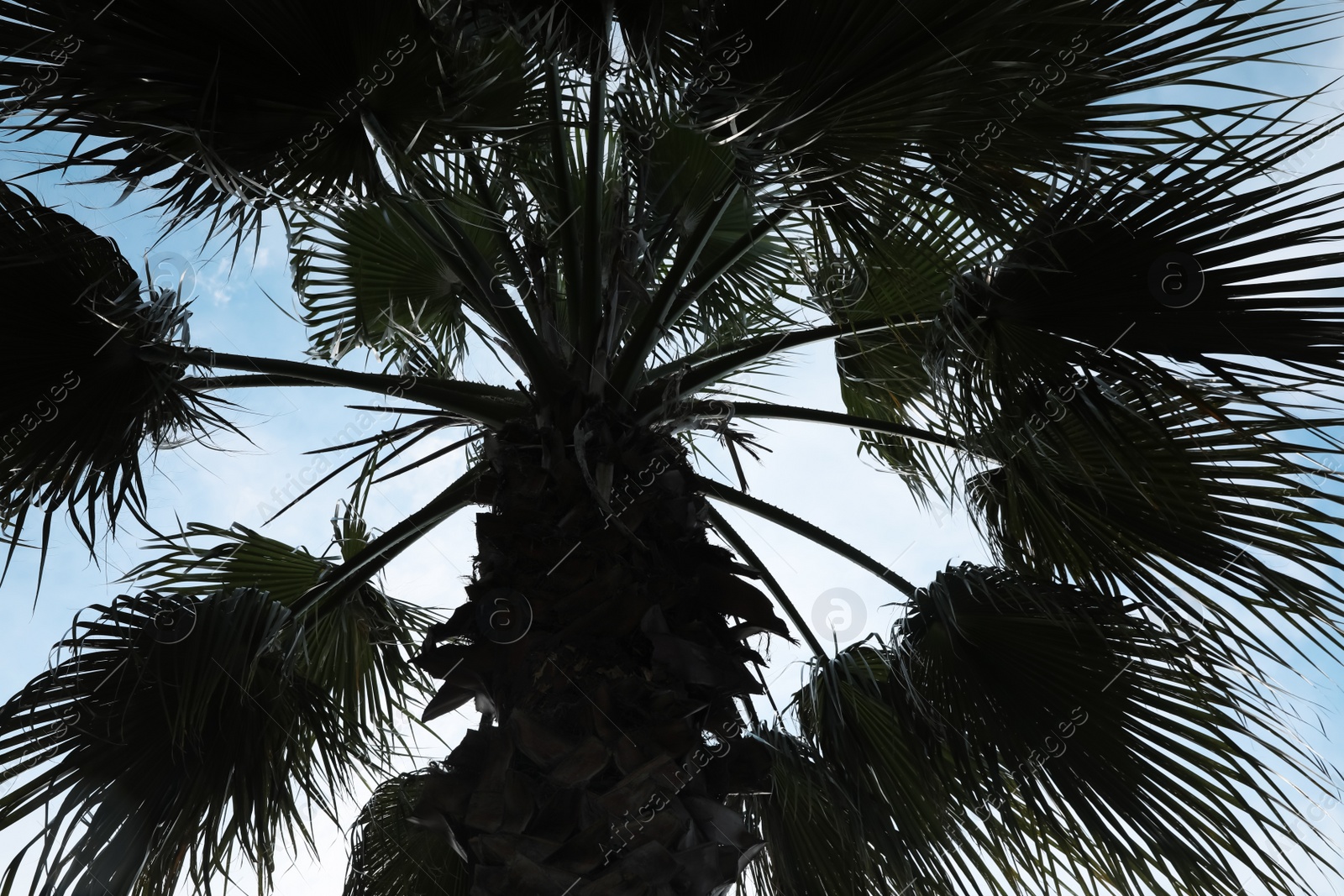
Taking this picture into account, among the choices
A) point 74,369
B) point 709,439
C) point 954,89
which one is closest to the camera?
point 954,89

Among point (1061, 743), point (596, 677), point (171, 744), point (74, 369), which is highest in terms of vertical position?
point (74, 369)

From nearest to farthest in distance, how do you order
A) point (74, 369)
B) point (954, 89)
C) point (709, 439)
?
point (954, 89) < point (74, 369) < point (709, 439)

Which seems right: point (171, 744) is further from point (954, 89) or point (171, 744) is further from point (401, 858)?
point (954, 89)

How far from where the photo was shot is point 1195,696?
2.68 meters

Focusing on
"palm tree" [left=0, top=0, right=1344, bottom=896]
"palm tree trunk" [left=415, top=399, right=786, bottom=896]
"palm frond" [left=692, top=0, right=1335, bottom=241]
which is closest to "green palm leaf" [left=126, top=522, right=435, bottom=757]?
"palm tree" [left=0, top=0, right=1344, bottom=896]

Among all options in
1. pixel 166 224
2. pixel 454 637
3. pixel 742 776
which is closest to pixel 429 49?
pixel 166 224

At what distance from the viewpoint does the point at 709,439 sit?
11.2ft

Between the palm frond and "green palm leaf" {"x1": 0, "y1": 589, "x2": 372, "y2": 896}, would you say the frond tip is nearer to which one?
"green palm leaf" {"x1": 0, "y1": 589, "x2": 372, "y2": 896}

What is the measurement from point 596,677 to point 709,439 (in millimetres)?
1240

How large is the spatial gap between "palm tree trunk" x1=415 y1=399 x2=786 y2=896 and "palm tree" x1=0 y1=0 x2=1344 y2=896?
0.03ft

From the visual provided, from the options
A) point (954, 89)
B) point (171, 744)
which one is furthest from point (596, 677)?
point (954, 89)

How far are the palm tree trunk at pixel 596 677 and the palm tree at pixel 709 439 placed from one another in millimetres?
10

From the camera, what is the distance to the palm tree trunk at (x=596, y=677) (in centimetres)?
220

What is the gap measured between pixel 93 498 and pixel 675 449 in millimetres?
1657
